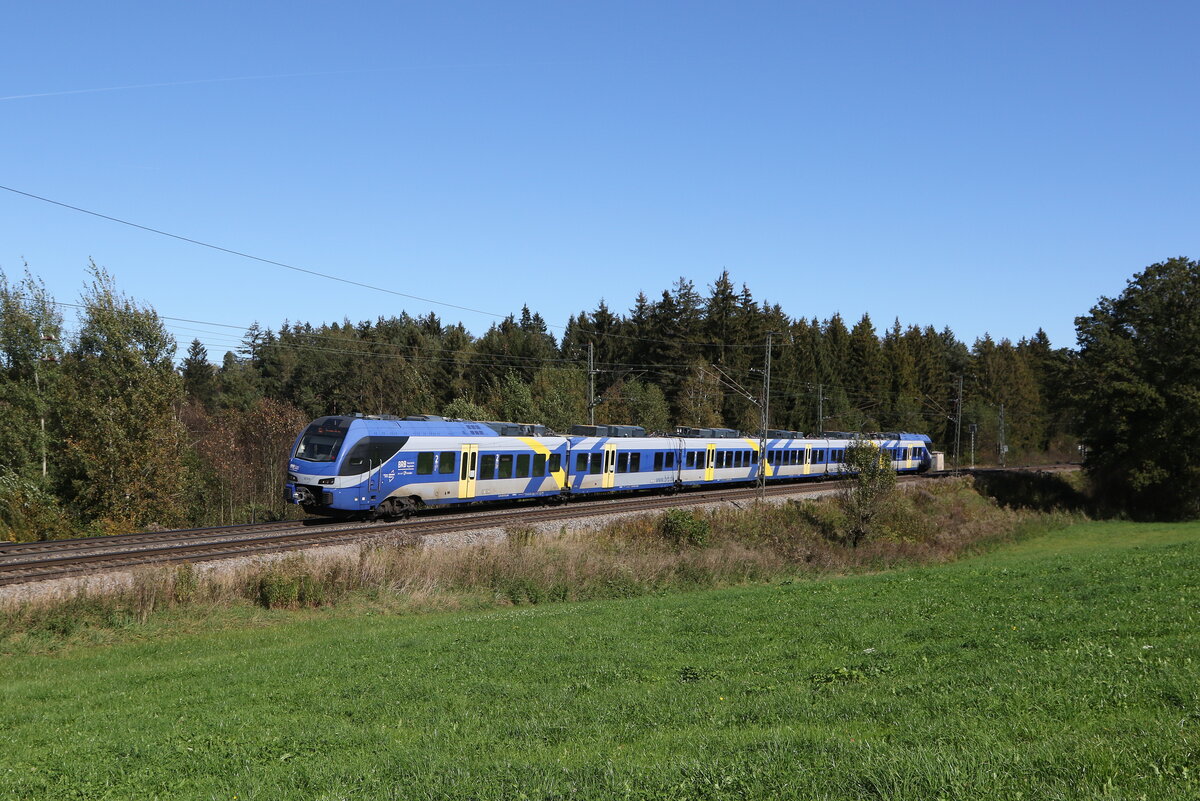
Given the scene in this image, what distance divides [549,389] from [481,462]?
70.5 ft

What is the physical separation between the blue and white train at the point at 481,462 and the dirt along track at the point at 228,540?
42.1 inches

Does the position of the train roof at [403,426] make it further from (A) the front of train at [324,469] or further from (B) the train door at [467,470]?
(B) the train door at [467,470]

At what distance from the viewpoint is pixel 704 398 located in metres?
75.4

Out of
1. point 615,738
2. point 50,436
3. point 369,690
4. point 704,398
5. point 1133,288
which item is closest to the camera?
point 615,738

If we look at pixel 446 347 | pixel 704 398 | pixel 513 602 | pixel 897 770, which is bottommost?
pixel 513 602

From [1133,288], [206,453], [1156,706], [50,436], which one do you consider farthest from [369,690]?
[1133,288]

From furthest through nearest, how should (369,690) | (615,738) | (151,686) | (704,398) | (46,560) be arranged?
(704,398)
(46,560)
(151,686)
(369,690)
(615,738)

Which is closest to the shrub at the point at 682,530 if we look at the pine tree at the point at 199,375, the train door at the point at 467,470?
the train door at the point at 467,470

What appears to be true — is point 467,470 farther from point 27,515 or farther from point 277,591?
point 27,515

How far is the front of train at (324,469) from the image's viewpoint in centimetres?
2791

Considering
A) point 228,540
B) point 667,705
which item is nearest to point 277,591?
point 228,540

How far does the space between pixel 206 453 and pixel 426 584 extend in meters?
34.5

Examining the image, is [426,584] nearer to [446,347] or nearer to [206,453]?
[206,453]

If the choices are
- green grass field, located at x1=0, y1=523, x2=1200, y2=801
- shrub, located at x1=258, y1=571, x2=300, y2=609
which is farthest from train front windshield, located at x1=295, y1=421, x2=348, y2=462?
green grass field, located at x1=0, y1=523, x2=1200, y2=801
